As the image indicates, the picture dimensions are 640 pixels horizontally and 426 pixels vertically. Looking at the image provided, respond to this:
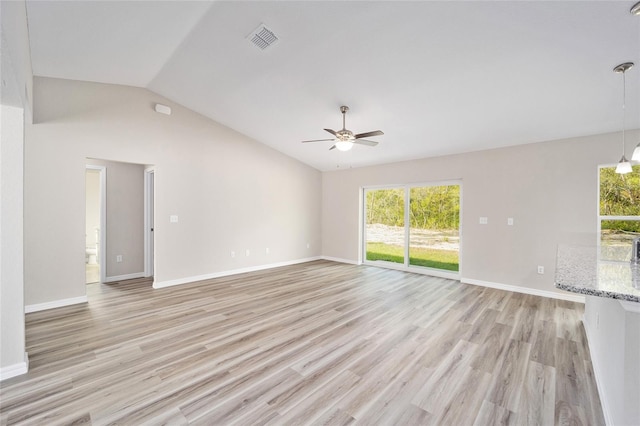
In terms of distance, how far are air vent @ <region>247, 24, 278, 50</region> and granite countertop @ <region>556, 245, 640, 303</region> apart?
3.36m

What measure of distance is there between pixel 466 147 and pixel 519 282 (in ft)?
8.49

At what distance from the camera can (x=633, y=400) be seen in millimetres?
1365

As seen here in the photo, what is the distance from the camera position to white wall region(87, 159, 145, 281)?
525 centimetres

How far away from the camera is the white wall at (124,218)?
207 inches

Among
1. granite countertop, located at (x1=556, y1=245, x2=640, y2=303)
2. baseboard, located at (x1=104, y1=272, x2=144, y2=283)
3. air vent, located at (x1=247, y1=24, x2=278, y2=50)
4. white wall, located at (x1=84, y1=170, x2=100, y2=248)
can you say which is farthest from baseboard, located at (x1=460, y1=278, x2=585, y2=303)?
white wall, located at (x1=84, y1=170, x2=100, y2=248)

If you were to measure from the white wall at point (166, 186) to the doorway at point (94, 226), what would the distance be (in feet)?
4.16

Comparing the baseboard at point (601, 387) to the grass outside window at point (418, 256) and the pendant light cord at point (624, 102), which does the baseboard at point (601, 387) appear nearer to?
the pendant light cord at point (624, 102)

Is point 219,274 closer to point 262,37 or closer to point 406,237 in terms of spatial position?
point 406,237

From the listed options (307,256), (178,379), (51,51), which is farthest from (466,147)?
(51,51)

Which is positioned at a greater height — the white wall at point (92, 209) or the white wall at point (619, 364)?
the white wall at point (92, 209)

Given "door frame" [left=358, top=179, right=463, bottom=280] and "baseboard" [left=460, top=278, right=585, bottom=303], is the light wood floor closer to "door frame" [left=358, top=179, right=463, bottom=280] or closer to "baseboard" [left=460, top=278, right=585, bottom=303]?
"baseboard" [left=460, top=278, right=585, bottom=303]

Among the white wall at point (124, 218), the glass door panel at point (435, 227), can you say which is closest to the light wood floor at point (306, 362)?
the white wall at point (124, 218)

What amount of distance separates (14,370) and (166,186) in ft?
10.7

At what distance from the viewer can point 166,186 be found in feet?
16.1
